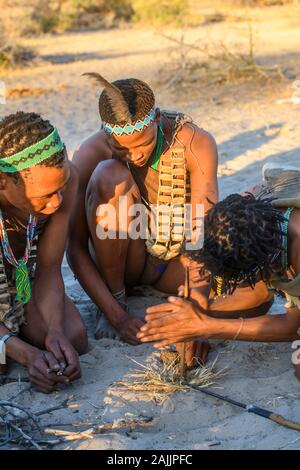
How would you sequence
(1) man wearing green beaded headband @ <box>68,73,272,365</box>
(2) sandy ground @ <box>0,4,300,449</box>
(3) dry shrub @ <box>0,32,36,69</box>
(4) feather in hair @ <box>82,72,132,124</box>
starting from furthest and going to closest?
(3) dry shrub @ <box>0,32,36,69</box> → (1) man wearing green beaded headband @ <box>68,73,272,365</box> → (4) feather in hair @ <box>82,72,132,124</box> → (2) sandy ground @ <box>0,4,300,449</box>

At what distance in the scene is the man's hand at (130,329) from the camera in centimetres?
337

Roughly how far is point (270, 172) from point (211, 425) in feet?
3.72

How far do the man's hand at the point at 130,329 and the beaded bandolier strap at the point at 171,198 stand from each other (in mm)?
376

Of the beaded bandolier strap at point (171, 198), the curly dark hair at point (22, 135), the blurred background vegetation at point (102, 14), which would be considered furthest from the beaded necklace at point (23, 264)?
the blurred background vegetation at point (102, 14)

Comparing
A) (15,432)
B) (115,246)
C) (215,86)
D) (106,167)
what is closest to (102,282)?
(115,246)

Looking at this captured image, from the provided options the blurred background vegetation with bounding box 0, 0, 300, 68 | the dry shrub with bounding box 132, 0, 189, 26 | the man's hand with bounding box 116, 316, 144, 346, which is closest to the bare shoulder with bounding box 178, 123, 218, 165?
the man's hand with bounding box 116, 316, 144, 346

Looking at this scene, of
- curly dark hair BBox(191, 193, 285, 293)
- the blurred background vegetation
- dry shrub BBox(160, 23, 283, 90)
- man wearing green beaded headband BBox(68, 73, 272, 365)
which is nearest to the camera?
curly dark hair BBox(191, 193, 285, 293)

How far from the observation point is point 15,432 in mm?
2533

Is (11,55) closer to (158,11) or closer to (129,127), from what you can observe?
(158,11)

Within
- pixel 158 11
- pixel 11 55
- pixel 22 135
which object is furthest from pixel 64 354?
pixel 158 11

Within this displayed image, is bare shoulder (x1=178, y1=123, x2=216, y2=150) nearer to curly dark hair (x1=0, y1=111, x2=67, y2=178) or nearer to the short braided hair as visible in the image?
the short braided hair

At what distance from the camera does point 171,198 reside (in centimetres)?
355

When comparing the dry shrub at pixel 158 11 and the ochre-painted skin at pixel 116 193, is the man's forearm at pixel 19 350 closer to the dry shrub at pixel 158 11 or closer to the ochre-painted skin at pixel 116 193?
the ochre-painted skin at pixel 116 193

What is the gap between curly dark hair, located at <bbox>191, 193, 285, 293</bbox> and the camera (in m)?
2.47
